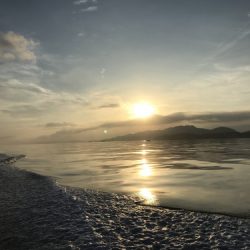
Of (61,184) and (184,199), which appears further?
(61,184)

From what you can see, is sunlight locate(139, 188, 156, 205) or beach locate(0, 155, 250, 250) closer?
beach locate(0, 155, 250, 250)

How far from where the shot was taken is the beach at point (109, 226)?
7.94 meters

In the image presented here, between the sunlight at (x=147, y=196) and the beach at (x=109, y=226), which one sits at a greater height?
the beach at (x=109, y=226)

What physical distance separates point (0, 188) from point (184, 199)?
11.4 m

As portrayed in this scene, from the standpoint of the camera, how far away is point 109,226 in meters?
9.58

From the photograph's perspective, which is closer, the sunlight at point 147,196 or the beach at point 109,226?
the beach at point 109,226

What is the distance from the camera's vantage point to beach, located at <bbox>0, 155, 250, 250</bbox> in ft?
26.1

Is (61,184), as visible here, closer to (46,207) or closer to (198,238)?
(46,207)

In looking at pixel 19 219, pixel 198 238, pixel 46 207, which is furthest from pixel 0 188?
pixel 198 238

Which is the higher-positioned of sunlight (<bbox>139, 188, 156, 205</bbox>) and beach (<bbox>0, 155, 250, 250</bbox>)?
Result: beach (<bbox>0, 155, 250, 250</bbox>)

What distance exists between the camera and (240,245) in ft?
24.7

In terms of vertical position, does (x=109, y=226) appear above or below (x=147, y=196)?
above

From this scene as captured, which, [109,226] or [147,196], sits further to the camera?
[147,196]

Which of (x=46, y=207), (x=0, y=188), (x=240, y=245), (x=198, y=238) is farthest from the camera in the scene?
(x=0, y=188)
